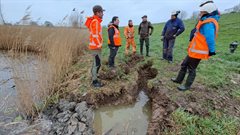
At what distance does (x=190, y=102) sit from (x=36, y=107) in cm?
284

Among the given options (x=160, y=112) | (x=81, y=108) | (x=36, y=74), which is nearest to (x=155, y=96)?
(x=160, y=112)

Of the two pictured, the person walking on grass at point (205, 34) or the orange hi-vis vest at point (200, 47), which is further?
the orange hi-vis vest at point (200, 47)

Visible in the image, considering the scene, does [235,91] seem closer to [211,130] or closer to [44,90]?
[211,130]

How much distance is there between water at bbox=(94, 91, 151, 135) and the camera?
284 centimetres

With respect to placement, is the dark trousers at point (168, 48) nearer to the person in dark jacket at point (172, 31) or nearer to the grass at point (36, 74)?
the person in dark jacket at point (172, 31)

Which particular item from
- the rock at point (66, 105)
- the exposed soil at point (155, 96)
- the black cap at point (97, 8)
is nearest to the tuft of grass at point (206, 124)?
the exposed soil at point (155, 96)

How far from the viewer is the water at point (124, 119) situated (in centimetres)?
284

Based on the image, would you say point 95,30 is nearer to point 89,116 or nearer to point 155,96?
point 89,116

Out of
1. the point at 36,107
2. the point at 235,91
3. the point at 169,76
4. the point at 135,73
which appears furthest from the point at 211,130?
the point at 36,107

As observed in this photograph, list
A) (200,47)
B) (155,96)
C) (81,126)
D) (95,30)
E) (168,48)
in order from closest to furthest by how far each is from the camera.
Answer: (81,126) → (200,47) → (95,30) → (155,96) → (168,48)

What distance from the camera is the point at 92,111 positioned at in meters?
3.29

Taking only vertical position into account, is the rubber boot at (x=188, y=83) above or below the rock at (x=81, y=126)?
above

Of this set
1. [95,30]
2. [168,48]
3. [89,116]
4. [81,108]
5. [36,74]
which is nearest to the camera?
[89,116]

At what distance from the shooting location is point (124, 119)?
10.3ft
